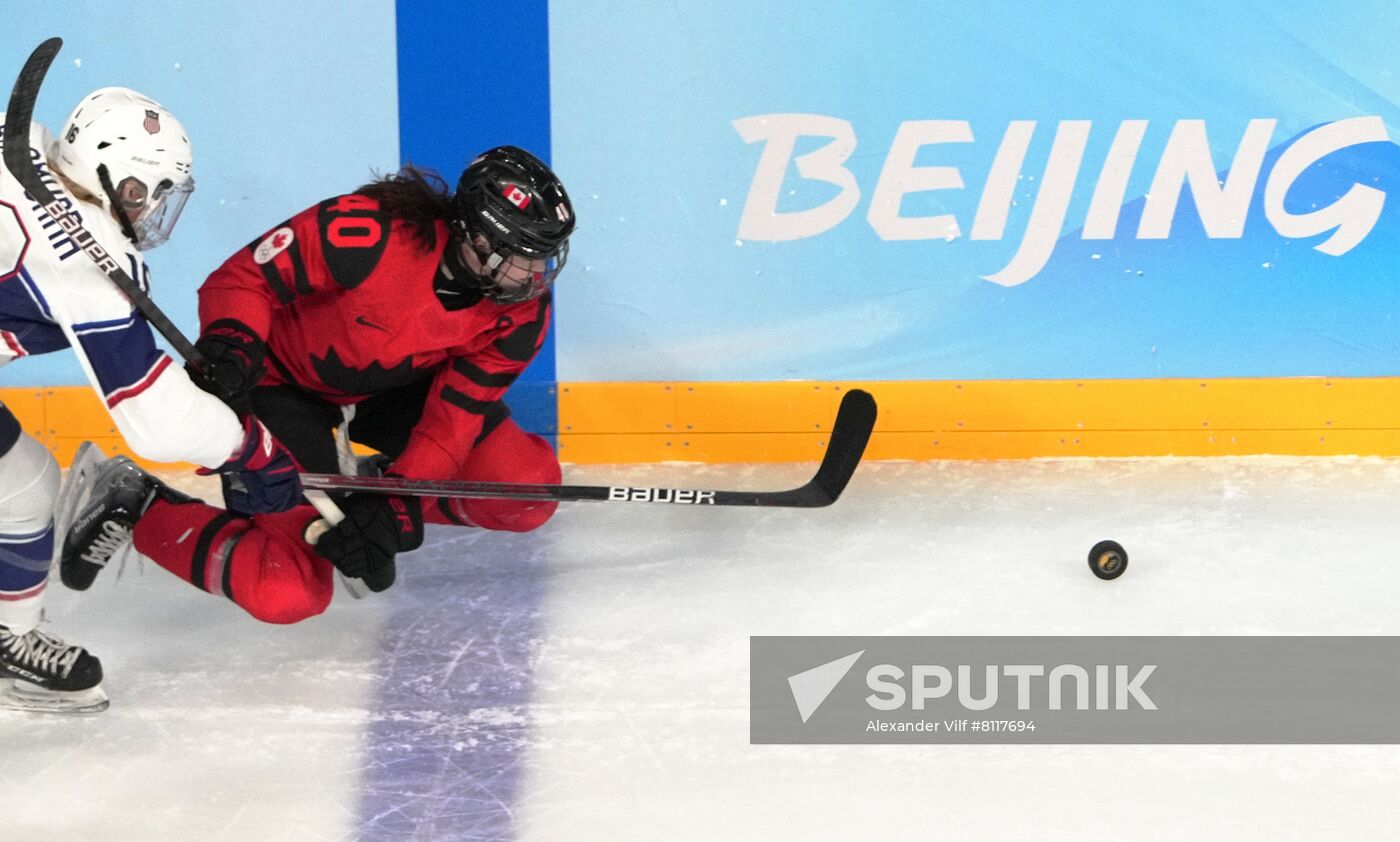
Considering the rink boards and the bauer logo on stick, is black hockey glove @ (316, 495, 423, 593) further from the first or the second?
the rink boards

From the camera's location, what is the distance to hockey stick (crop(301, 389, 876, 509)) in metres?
2.54

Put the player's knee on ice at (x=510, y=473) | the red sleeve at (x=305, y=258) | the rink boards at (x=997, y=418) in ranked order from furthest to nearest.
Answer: the rink boards at (x=997, y=418)
the player's knee on ice at (x=510, y=473)
the red sleeve at (x=305, y=258)

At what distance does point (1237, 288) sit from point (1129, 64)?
55 cm

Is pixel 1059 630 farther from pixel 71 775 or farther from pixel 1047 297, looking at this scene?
pixel 71 775

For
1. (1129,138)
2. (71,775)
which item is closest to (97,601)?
(71,775)

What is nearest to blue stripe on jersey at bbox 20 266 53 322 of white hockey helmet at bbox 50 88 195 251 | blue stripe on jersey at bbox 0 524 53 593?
white hockey helmet at bbox 50 88 195 251

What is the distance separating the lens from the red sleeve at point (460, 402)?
2.66 m

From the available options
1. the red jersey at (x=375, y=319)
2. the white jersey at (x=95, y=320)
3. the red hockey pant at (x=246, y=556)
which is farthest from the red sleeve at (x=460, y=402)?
the white jersey at (x=95, y=320)

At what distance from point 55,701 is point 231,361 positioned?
0.58 metres

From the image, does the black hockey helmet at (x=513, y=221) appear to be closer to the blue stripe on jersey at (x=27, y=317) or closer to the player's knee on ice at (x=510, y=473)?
the player's knee on ice at (x=510, y=473)

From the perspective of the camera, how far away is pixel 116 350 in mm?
1979

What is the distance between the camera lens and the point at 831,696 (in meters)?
2.33

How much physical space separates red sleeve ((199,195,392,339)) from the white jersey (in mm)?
404

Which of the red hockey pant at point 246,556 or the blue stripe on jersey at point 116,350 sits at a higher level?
the blue stripe on jersey at point 116,350
